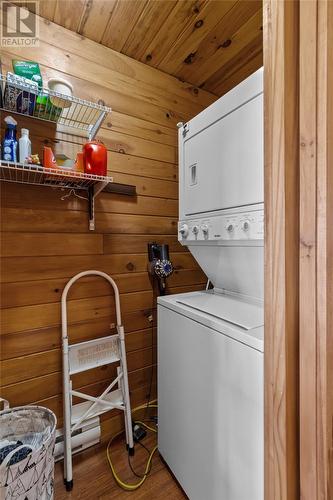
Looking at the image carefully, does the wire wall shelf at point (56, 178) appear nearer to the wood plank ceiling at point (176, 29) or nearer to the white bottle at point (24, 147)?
the white bottle at point (24, 147)

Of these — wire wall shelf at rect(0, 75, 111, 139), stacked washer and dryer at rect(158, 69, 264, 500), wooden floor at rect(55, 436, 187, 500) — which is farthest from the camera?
wooden floor at rect(55, 436, 187, 500)

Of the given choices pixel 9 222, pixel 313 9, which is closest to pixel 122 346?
pixel 9 222

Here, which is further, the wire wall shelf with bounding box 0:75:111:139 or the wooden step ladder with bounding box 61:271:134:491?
the wooden step ladder with bounding box 61:271:134:491

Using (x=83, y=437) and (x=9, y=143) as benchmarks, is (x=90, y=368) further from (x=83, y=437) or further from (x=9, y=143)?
(x=9, y=143)

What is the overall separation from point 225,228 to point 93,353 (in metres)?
1.13

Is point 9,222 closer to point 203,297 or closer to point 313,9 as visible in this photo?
point 203,297

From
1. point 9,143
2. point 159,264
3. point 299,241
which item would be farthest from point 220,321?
point 9,143

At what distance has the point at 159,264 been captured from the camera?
1813 mm

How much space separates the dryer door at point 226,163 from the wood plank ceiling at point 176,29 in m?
0.75

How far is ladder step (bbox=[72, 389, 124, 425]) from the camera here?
1.51m

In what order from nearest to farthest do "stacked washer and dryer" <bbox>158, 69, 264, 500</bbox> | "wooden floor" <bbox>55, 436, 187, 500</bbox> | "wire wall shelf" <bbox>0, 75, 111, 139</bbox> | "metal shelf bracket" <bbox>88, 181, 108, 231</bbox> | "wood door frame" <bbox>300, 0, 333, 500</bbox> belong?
"wood door frame" <bbox>300, 0, 333, 500</bbox>, "stacked washer and dryer" <bbox>158, 69, 264, 500</bbox>, "wire wall shelf" <bbox>0, 75, 111, 139</bbox>, "wooden floor" <bbox>55, 436, 187, 500</bbox>, "metal shelf bracket" <bbox>88, 181, 108, 231</bbox>

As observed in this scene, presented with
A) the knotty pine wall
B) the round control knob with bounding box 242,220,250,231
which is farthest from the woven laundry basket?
the round control knob with bounding box 242,220,250,231

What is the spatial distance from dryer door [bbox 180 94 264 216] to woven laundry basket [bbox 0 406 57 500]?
1.30 m

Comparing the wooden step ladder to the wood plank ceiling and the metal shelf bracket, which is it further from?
the wood plank ceiling
